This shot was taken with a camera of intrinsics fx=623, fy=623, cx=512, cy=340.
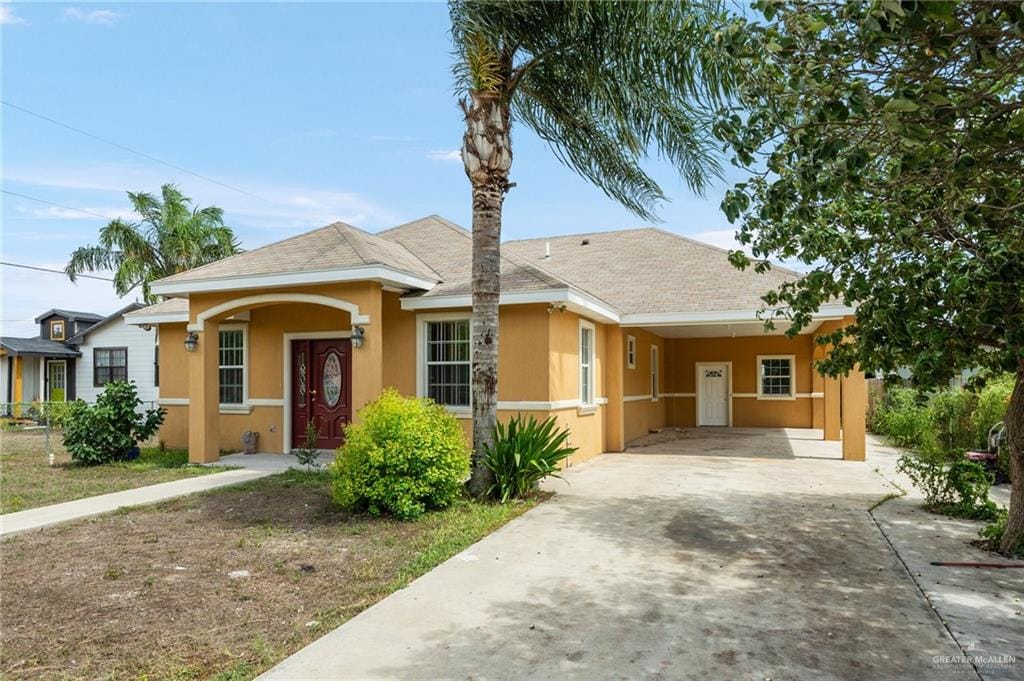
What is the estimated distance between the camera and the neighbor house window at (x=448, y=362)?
11.6m

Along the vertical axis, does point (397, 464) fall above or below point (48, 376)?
below

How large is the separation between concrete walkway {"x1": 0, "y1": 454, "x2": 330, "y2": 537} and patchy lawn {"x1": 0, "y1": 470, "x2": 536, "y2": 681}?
365 mm

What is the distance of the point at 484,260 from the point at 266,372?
6698 mm

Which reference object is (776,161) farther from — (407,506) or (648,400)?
(648,400)

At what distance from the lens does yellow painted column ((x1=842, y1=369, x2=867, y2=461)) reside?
12.3 meters

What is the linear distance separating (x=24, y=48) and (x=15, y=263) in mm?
15552

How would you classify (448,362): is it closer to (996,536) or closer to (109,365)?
(996,536)

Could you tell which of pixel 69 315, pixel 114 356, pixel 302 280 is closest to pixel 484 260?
pixel 302 280

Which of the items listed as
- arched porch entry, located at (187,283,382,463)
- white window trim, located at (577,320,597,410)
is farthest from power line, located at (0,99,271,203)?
white window trim, located at (577,320,597,410)

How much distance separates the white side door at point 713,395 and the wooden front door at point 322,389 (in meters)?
12.0

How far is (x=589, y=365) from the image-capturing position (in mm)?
13031

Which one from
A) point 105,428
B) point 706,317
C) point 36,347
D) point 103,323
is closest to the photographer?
point 105,428

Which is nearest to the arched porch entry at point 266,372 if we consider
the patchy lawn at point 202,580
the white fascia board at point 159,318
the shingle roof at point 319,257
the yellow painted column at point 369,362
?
the shingle roof at point 319,257

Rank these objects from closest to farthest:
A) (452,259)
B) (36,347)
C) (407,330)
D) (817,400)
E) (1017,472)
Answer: (1017,472)
(407,330)
(452,259)
(817,400)
(36,347)
